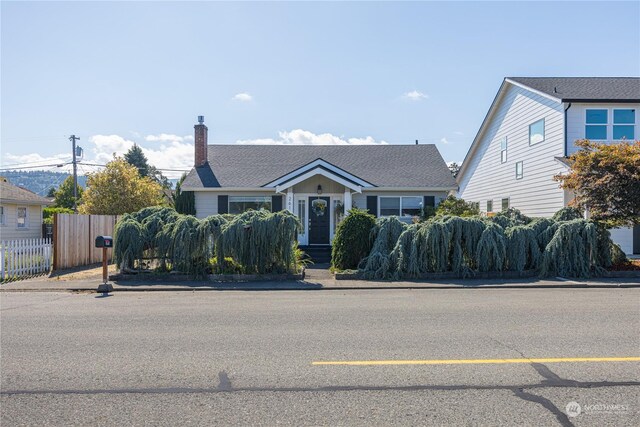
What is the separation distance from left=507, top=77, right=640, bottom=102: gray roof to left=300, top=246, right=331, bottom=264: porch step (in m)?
12.0

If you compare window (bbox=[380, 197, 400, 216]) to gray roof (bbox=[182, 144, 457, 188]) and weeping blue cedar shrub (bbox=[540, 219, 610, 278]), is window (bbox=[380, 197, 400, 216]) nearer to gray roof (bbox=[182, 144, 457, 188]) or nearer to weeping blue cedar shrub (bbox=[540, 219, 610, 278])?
gray roof (bbox=[182, 144, 457, 188])

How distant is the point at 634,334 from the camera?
6.64 m

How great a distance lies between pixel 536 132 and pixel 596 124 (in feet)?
8.91

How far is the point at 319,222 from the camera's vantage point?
829 inches

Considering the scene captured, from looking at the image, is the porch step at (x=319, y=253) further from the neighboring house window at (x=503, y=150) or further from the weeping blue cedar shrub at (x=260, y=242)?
the neighboring house window at (x=503, y=150)

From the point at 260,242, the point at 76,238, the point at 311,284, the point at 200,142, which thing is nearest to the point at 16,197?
the point at 200,142

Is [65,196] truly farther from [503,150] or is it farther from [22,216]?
[503,150]

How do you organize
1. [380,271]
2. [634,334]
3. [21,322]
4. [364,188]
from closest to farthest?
[634,334], [21,322], [380,271], [364,188]

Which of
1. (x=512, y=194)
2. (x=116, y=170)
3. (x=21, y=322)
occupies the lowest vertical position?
(x=21, y=322)

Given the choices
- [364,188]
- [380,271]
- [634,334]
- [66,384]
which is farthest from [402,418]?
[364,188]

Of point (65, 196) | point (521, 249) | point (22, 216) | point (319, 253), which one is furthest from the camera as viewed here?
point (65, 196)

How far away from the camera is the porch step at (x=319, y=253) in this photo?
62.8 feet

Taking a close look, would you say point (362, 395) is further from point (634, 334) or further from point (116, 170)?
point (116, 170)

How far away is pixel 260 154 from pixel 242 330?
19170mm
